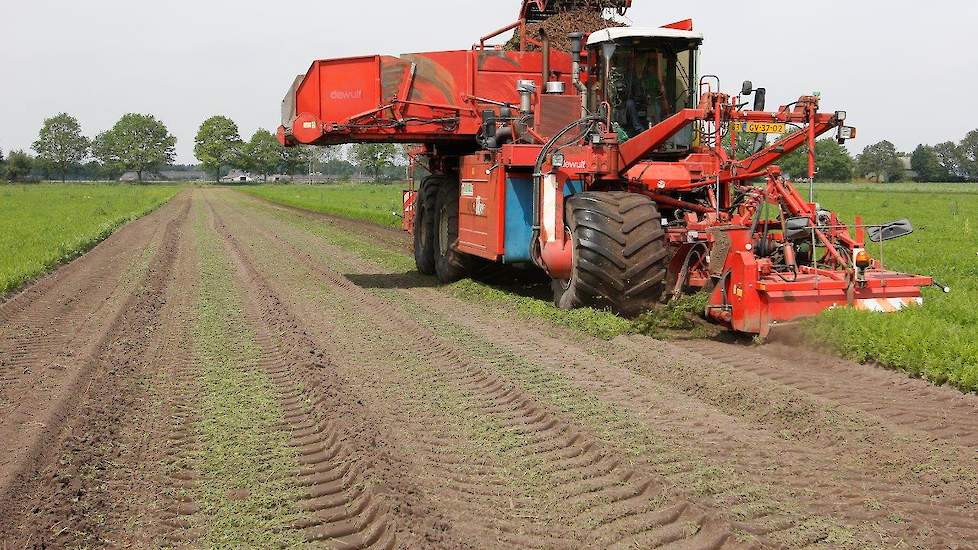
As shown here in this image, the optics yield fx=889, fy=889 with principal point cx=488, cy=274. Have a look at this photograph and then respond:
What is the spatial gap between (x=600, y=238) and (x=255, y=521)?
196 inches

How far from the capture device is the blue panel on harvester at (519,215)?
10.4m

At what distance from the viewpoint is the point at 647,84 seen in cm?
940

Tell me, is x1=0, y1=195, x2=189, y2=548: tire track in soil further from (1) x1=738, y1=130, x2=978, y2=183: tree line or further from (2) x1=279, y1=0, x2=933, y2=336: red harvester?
(1) x1=738, y1=130, x2=978, y2=183: tree line

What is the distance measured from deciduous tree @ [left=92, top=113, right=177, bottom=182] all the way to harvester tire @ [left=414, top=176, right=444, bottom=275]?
121 meters

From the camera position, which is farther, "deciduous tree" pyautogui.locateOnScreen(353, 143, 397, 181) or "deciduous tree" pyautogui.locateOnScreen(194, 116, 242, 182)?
"deciduous tree" pyautogui.locateOnScreen(194, 116, 242, 182)

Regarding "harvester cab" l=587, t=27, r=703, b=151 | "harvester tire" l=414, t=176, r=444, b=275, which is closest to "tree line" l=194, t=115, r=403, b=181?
"harvester tire" l=414, t=176, r=444, b=275

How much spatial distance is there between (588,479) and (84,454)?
271 cm

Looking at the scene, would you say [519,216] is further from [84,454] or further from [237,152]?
[237,152]

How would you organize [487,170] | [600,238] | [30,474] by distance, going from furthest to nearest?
[487,170] → [600,238] → [30,474]

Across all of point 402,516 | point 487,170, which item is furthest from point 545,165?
point 402,516

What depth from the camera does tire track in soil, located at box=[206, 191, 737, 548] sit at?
12.2 ft

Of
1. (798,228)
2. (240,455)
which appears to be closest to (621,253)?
(798,228)

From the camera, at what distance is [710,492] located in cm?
411

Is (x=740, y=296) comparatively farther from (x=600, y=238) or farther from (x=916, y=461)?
(x=916, y=461)
